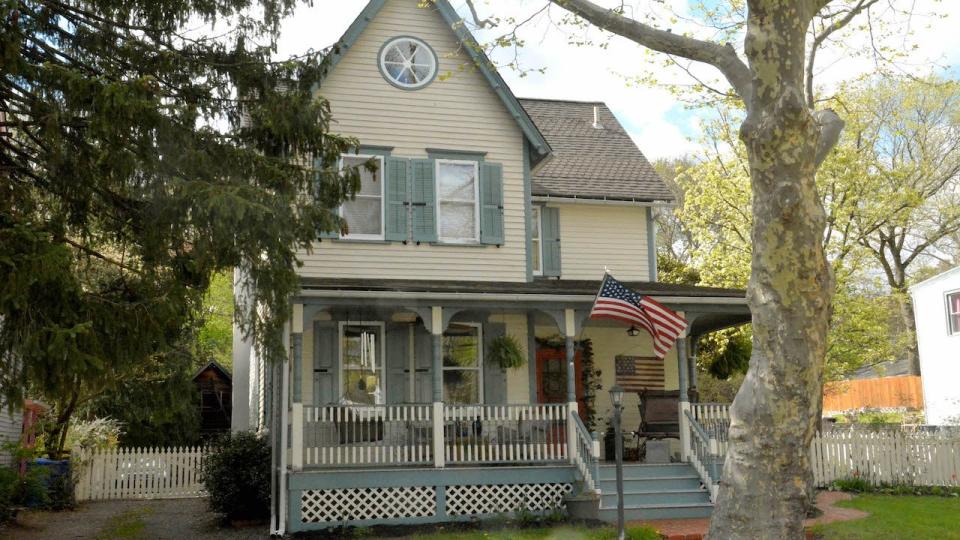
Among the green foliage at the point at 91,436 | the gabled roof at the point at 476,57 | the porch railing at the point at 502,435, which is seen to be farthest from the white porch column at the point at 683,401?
the green foliage at the point at 91,436

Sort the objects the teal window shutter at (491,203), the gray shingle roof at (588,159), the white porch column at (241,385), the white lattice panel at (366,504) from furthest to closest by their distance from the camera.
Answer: the white porch column at (241,385) → the gray shingle roof at (588,159) → the teal window shutter at (491,203) → the white lattice panel at (366,504)

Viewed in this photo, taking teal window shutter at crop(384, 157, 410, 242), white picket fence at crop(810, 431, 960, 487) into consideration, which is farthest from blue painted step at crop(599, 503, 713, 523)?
teal window shutter at crop(384, 157, 410, 242)

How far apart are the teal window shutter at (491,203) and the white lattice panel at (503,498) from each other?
4.38 metres

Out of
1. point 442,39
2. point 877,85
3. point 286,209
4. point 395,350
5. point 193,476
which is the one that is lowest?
point 193,476

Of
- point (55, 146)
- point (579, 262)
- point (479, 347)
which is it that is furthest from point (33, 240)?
point (579, 262)

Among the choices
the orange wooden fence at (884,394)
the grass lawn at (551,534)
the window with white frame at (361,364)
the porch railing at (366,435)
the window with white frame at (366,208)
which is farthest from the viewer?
the orange wooden fence at (884,394)

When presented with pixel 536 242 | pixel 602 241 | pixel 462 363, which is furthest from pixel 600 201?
pixel 462 363

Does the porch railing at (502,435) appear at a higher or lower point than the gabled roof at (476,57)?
lower

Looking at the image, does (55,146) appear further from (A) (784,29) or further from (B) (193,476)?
(B) (193,476)

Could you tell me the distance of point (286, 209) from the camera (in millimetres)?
11484

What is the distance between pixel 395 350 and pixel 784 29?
8.74 metres

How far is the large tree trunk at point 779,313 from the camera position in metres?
8.93

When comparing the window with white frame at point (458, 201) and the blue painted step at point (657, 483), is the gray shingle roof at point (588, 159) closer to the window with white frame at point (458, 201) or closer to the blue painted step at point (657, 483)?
the window with white frame at point (458, 201)

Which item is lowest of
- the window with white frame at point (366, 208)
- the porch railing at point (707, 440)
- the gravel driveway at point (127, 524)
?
the gravel driveway at point (127, 524)
